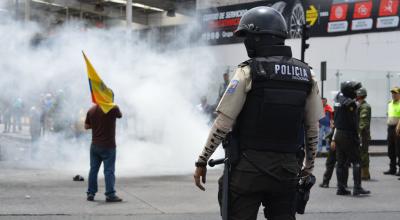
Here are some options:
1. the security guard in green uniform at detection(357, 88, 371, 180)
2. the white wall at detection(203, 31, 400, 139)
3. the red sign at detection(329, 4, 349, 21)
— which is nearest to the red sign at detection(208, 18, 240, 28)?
the white wall at detection(203, 31, 400, 139)

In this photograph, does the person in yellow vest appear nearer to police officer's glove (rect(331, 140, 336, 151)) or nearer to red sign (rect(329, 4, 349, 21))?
police officer's glove (rect(331, 140, 336, 151))

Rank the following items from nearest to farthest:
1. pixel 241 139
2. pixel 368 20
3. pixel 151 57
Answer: pixel 241 139 < pixel 151 57 < pixel 368 20

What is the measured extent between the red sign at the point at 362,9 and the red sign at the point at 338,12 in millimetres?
396

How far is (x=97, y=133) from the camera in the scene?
843cm

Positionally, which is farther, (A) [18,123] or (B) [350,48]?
(B) [350,48]

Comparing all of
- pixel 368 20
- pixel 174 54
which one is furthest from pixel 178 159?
pixel 368 20

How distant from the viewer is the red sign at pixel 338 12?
2203 centimetres

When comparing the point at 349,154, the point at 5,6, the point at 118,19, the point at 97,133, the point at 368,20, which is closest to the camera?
the point at 97,133

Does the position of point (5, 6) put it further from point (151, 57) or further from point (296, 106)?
point (296, 106)

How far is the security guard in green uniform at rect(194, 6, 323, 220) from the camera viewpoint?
3613 millimetres

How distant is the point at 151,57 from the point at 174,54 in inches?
70.9

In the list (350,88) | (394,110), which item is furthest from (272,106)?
(394,110)

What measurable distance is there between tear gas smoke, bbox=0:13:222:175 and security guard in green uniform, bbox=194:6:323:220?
29.4ft

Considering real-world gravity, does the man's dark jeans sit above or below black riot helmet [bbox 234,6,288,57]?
below
